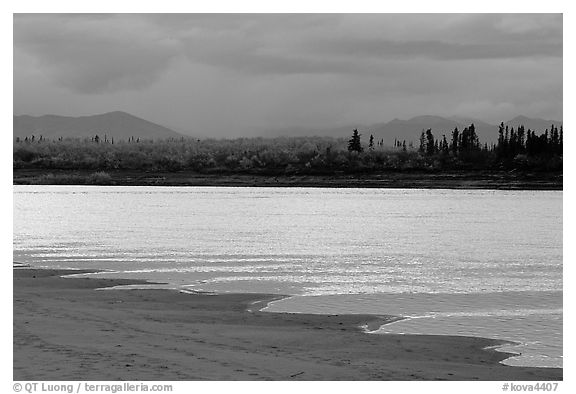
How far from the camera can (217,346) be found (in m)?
13.3

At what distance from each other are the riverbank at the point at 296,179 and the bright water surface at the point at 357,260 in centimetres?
5351

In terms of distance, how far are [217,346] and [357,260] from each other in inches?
577

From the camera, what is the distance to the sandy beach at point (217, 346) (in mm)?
11734

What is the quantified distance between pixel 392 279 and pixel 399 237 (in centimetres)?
1565

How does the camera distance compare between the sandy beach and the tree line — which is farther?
the tree line

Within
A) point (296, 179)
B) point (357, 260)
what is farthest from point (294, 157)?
point (357, 260)

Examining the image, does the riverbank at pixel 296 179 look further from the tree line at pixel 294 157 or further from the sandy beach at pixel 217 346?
the sandy beach at pixel 217 346

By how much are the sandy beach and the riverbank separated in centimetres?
9104

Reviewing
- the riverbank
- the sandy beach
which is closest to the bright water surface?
the sandy beach

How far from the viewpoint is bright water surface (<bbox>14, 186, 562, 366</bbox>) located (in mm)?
17219

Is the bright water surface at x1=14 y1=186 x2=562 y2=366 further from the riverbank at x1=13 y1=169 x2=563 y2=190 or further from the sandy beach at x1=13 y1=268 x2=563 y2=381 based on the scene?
the riverbank at x1=13 y1=169 x2=563 y2=190

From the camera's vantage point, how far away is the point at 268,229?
42.1 m

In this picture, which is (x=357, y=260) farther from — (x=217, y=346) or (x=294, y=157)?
(x=294, y=157)

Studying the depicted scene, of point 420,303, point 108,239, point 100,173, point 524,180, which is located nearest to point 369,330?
point 420,303
